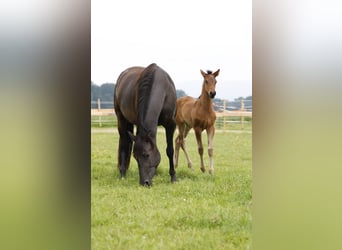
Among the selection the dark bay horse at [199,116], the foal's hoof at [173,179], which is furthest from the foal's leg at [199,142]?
the foal's hoof at [173,179]

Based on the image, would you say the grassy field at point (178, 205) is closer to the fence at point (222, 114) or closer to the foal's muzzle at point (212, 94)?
the fence at point (222, 114)

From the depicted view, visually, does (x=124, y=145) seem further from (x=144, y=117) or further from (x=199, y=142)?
(x=199, y=142)

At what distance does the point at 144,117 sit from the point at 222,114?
2.26 feet

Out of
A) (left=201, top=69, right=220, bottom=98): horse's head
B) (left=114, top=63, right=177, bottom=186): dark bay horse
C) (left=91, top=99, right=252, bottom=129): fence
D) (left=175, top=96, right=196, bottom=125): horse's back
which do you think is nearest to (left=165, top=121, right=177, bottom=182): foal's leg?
(left=114, top=63, right=177, bottom=186): dark bay horse

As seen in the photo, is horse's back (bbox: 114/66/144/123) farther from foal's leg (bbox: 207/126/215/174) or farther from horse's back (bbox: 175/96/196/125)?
foal's leg (bbox: 207/126/215/174)

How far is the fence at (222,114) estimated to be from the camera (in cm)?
243

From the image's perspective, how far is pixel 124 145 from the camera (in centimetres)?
335

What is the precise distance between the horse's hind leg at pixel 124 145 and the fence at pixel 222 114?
0.15 meters
